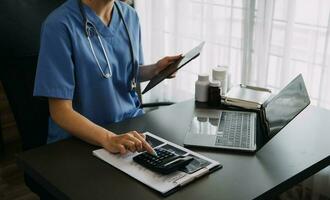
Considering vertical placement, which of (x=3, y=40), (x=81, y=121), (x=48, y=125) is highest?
(x=3, y=40)

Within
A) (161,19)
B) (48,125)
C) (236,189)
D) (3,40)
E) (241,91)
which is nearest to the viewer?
(236,189)

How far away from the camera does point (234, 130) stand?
1.41 meters

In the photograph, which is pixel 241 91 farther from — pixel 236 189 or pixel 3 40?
pixel 3 40

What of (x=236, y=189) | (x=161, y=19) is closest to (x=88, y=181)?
(x=236, y=189)

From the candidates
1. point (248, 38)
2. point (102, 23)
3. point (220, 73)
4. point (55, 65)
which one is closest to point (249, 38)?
point (248, 38)

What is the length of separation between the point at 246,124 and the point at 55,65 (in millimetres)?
646

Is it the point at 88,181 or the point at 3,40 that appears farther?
the point at 3,40

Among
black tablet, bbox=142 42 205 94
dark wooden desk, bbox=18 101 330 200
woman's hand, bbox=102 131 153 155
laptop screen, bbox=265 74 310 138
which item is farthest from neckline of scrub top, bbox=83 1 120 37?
laptop screen, bbox=265 74 310 138

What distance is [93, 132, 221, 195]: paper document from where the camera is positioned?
1086 millimetres

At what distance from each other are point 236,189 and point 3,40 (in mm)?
916

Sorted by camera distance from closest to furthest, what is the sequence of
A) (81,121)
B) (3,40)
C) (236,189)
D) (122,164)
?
(236,189) → (122,164) → (81,121) → (3,40)

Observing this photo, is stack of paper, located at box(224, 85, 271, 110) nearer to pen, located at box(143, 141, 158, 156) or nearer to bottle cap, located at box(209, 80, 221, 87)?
bottle cap, located at box(209, 80, 221, 87)

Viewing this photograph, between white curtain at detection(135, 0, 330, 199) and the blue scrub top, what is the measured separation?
58cm

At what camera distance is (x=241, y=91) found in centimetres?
171
